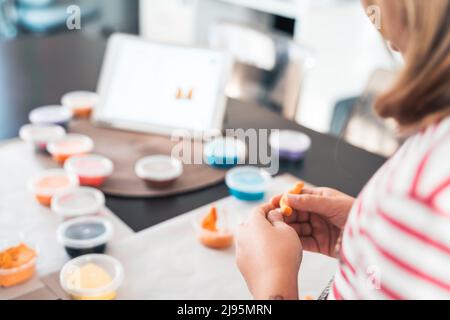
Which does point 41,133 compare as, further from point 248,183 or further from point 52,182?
point 248,183

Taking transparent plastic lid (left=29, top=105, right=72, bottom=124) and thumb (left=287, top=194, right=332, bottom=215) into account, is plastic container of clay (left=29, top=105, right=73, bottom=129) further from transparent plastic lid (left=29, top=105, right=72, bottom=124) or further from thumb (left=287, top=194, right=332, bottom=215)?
thumb (left=287, top=194, right=332, bottom=215)

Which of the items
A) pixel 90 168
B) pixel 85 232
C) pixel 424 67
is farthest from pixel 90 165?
pixel 424 67

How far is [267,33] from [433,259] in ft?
4.77

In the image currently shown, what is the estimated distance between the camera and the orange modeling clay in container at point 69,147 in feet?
3.89

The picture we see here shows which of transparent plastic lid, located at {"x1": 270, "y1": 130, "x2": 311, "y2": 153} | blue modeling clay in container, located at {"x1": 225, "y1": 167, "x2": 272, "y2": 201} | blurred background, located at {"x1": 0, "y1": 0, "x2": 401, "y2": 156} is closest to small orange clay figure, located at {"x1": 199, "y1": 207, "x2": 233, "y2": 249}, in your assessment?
blue modeling clay in container, located at {"x1": 225, "y1": 167, "x2": 272, "y2": 201}

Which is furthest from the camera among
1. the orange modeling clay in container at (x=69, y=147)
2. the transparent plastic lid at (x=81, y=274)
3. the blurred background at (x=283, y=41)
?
the blurred background at (x=283, y=41)

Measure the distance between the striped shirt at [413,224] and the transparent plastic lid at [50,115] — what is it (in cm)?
103

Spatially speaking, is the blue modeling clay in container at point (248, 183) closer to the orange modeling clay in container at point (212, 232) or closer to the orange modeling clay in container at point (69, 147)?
the orange modeling clay in container at point (212, 232)

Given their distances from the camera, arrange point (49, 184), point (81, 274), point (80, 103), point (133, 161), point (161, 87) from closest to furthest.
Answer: point (81, 274), point (49, 184), point (133, 161), point (161, 87), point (80, 103)

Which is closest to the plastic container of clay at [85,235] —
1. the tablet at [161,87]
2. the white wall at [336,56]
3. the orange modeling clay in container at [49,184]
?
the orange modeling clay in container at [49,184]

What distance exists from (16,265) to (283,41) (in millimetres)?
1182

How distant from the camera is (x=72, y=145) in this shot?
4.03 feet
